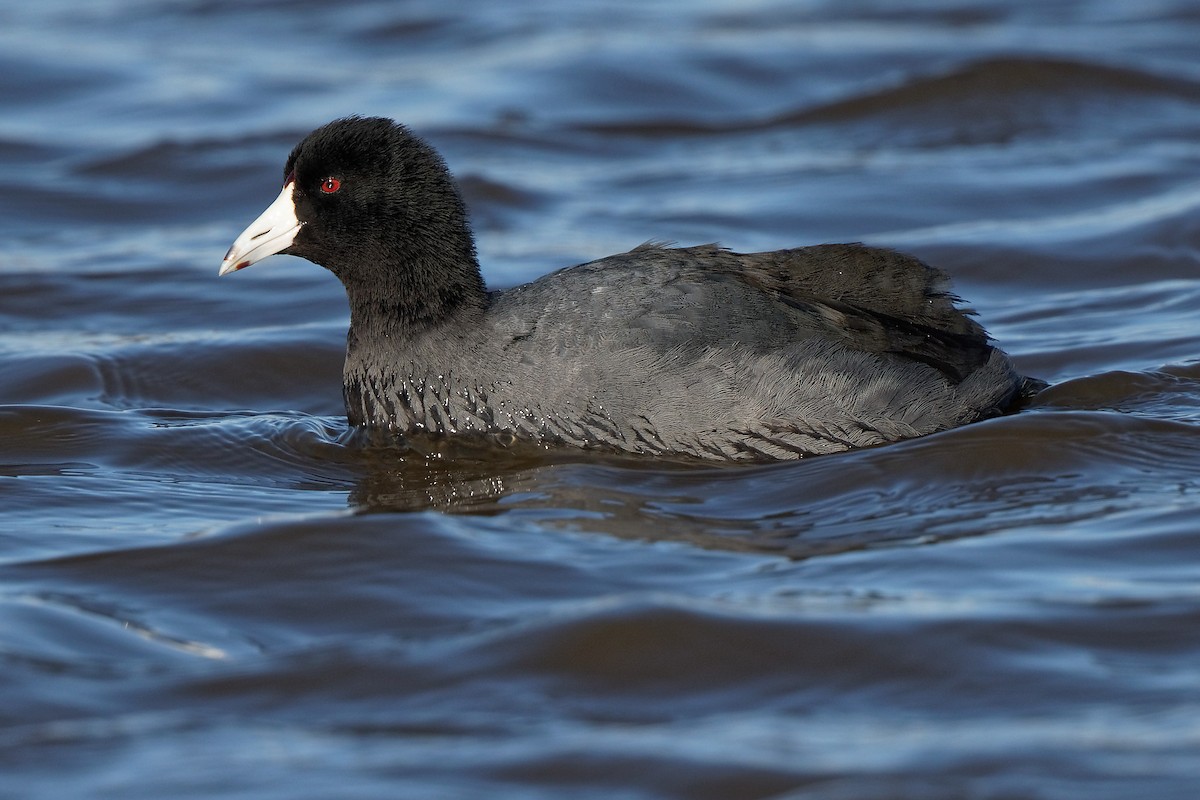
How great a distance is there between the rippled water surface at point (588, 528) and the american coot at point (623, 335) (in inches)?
6.2

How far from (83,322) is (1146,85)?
286 inches

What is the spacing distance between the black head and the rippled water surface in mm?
557

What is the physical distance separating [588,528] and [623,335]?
0.71 metres

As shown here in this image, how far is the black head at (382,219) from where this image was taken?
19.6 ft

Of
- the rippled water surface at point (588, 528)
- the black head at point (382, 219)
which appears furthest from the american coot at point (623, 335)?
the rippled water surface at point (588, 528)

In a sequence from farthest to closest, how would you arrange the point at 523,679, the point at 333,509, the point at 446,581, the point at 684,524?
the point at 333,509
the point at 684,524
the point at 446,581
the point at 523,679

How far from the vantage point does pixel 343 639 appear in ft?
14.5

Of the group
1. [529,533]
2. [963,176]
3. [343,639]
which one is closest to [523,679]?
[343,639]

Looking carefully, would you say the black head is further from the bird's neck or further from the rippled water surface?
the rippled water surface

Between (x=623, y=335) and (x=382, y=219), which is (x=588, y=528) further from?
(x=382, y=219)

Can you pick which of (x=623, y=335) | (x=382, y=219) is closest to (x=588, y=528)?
(x=623, y=335)

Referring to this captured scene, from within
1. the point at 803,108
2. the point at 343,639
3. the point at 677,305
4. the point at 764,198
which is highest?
the point at 803,108

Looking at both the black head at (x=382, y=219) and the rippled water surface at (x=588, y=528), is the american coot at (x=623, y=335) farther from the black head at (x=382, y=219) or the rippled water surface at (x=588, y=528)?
the rippled water surface at (x=588, y=528)

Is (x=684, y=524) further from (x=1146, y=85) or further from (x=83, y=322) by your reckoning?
(x=1146, y=85)
